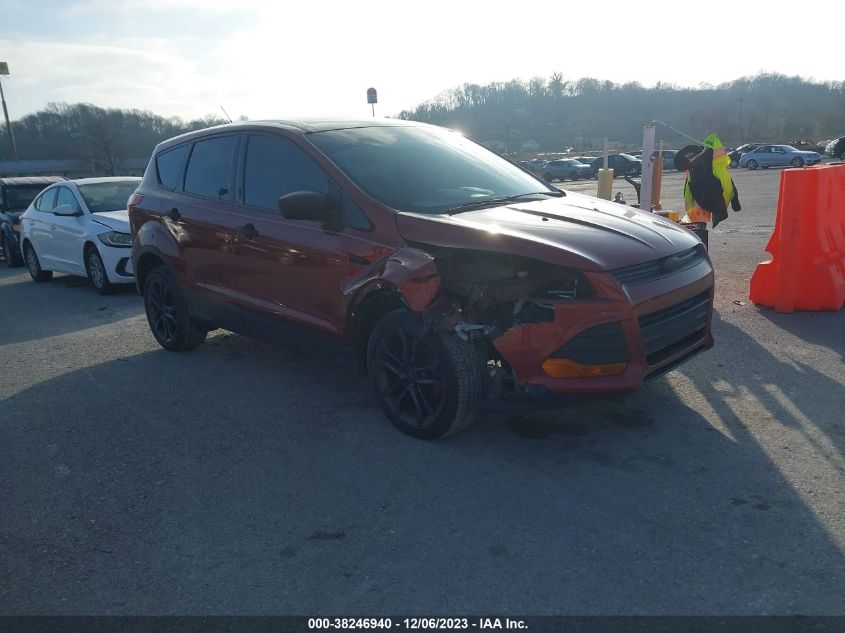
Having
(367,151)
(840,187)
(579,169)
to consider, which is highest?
(367,151)

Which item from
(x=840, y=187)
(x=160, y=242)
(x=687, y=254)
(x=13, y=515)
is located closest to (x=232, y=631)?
(x=13, y=515)

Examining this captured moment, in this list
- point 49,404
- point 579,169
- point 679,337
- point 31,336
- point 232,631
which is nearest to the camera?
point 232,631

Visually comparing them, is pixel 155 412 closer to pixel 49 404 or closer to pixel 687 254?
pixel 49 404

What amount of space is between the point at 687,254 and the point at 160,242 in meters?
4.33

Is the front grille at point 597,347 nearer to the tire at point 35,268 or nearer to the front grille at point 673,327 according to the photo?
the front grille at point 673,327

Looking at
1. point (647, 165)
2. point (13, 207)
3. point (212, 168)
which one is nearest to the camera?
point (212, 168)

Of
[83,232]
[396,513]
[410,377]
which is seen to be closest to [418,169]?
[410,377]

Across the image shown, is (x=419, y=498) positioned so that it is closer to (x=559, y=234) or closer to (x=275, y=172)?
(x=559, y=234)

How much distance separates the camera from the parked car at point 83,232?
9.20 m

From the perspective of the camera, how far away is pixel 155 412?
4.86m

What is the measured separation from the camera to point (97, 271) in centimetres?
952

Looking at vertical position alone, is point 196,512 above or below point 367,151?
below

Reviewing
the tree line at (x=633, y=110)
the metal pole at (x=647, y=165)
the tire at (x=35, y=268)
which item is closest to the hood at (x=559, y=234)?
the metal pole at (x=647, y=165)

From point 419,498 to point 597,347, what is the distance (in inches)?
46.6
